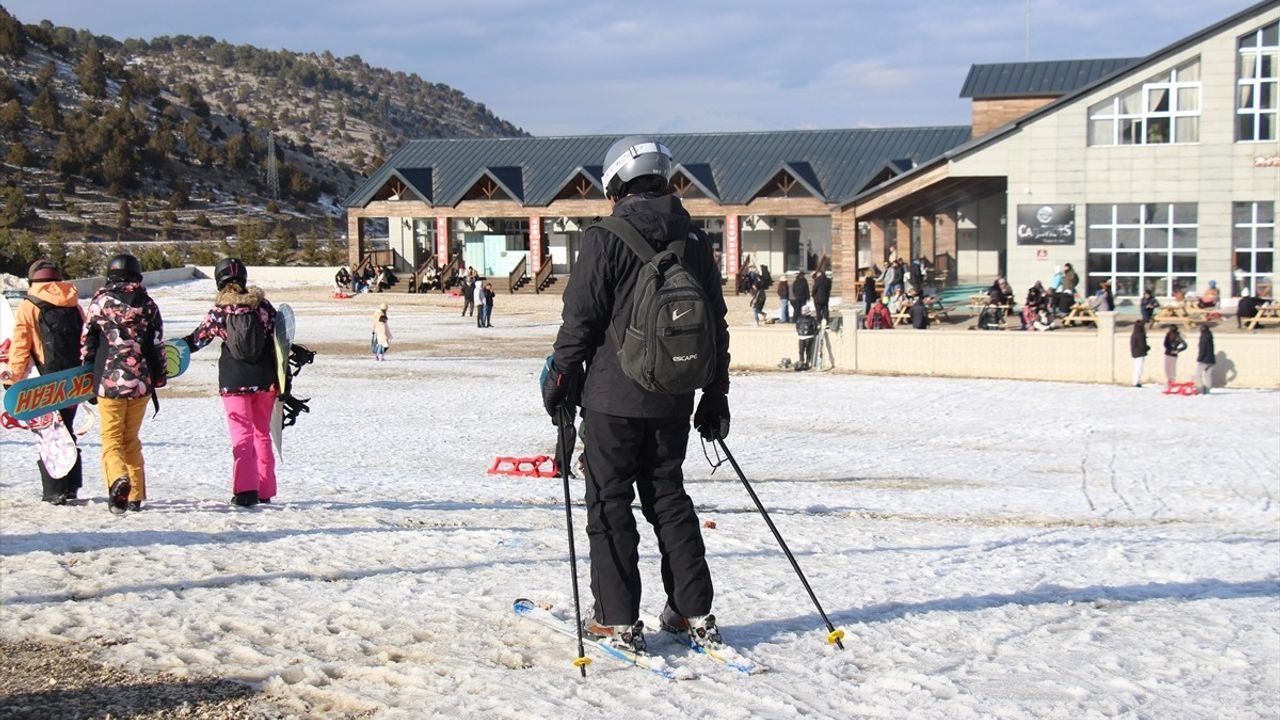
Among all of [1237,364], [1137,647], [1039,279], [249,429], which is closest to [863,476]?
[249,429]

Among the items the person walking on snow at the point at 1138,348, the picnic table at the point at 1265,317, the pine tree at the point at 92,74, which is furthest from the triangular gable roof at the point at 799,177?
the pine tree at the point at 92,74

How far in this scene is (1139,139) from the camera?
101 ft

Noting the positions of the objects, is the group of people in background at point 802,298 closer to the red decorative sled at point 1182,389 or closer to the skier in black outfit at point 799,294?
the skier in black outfit at point 799,294

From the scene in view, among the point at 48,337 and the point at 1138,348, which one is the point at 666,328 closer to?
the point at 48,337

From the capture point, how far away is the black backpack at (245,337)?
785 cm

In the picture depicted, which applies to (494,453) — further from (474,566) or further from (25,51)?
(25,51)

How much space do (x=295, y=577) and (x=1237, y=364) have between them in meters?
18.8

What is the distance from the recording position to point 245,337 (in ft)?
25.8

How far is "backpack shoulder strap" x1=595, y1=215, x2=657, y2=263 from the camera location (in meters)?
4.40

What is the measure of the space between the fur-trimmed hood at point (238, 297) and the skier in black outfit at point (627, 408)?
12.5 feet

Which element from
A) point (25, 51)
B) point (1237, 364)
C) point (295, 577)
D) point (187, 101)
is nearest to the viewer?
point (295, 577)

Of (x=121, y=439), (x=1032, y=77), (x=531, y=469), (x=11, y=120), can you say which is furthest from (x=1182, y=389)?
(x=11, y=120)

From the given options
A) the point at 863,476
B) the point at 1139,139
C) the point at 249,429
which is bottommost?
the point at 863,476

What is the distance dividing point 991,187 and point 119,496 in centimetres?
3164
